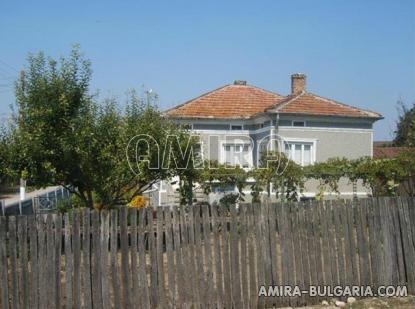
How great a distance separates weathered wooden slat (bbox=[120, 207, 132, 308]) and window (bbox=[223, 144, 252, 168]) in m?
16.4

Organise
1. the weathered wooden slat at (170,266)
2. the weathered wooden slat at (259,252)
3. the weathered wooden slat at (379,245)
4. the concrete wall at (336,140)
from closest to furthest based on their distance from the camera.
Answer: the weathered wooden slat at (170,266) → the weathered wooden slat at (259,252) → the weathered wooden slat at (379,245) → the concrete wall at (336,140)

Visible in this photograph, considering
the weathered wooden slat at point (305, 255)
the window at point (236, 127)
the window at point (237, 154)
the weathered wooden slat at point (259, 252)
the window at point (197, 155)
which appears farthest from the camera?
the window at point (236, 127)

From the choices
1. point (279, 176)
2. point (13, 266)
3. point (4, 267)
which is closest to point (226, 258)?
point (13, 266)

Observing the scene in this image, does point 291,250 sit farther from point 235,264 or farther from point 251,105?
point 251,105

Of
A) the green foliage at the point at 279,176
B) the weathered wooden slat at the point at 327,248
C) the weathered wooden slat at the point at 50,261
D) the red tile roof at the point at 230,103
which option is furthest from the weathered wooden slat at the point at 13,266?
the red tile roof at the point at 230,103

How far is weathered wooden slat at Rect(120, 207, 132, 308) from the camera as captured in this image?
5809 mm

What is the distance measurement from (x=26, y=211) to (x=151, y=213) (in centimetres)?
1220

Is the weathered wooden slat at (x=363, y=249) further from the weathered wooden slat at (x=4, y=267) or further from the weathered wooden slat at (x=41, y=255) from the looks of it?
the weathered wooden slat at (x=4, y=267)

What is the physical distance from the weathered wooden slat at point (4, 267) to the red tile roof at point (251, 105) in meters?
14.3

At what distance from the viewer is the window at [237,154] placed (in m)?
22.2

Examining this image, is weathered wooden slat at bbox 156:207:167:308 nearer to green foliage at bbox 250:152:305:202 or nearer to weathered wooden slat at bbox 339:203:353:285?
weathered wooden slat at bbox 339:203:353:285

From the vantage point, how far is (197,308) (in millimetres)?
6098

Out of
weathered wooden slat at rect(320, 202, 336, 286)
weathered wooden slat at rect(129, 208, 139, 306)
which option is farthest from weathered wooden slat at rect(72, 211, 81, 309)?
weathered wooden slat at rect(320, 202, 336, 286)

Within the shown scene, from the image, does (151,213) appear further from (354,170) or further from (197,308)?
(354,170)
